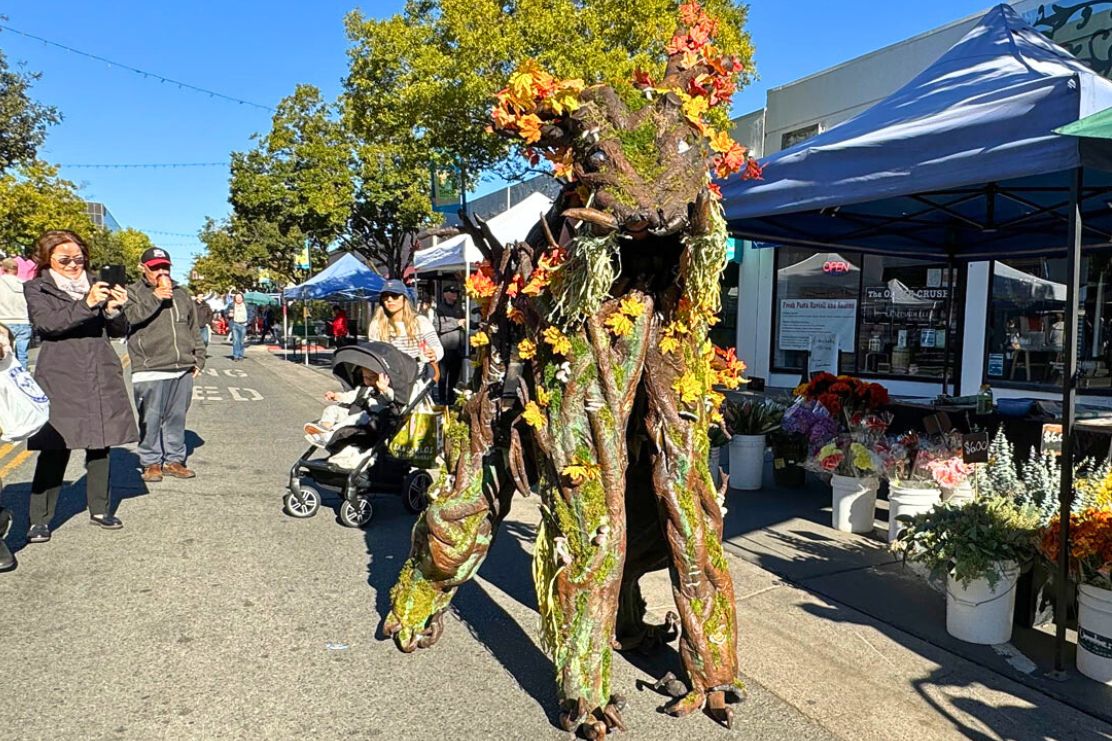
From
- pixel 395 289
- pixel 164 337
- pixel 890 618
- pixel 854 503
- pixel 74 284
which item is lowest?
pixel 890 618

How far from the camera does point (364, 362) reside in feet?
18.9

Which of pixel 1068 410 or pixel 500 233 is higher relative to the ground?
pixel 500 233

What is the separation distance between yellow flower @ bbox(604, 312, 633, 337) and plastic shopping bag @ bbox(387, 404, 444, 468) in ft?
9.44

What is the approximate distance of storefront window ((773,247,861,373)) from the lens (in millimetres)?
13844

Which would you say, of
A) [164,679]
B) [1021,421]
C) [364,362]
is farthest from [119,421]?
[1021,421]

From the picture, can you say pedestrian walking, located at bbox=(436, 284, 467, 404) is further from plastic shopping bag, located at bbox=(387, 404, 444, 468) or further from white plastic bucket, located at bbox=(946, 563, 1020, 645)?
white plastic bucket, located at bbox=(946, 563, 1020, 645)

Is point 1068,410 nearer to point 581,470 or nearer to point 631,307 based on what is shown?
point 631,307

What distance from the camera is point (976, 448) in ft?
15.7

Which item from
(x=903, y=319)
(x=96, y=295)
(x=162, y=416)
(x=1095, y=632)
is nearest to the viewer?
(x=1095, y=632)

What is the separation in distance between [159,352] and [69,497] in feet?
4.54

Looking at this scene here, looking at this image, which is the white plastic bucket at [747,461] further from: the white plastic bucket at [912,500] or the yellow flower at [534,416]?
the yellow flower at [534,416]

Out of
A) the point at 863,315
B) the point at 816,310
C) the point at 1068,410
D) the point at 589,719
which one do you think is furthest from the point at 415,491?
the point at 816,310

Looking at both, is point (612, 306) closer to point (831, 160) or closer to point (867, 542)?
point (831, 160)

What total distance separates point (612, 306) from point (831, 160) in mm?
2738
